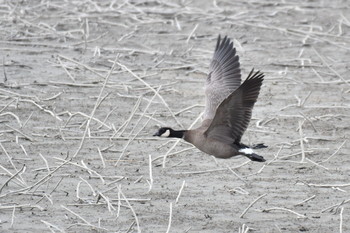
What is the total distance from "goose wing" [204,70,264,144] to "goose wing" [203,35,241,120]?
0.69m

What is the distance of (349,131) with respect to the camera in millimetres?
8461

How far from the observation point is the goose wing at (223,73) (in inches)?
301

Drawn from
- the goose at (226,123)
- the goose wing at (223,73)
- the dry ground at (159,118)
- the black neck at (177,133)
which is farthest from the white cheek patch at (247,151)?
the goose wing at (223,73)

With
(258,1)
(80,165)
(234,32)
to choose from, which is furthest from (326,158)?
(258,1)

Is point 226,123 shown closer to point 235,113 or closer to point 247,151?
point 235,113

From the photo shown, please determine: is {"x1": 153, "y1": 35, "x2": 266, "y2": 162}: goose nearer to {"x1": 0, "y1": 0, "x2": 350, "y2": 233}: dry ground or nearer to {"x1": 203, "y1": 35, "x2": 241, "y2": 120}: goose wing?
{"x1": 203, "y1": 35, "x2": 241, "y2": 120}: goose wing

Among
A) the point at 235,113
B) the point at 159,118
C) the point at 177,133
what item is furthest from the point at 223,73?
the point at 159,118

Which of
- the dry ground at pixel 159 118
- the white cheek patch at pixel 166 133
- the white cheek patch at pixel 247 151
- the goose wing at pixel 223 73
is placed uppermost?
the goose wing at pixel 223 73

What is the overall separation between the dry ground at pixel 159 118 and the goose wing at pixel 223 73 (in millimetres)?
460

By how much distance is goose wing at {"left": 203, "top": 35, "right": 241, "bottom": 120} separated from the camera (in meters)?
7.63

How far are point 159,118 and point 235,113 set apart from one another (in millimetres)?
1980

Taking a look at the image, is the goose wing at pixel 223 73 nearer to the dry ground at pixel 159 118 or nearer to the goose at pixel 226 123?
the goose at pixel 226 123

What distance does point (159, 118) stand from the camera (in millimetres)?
8672

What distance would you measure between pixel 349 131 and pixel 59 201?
3109mm
